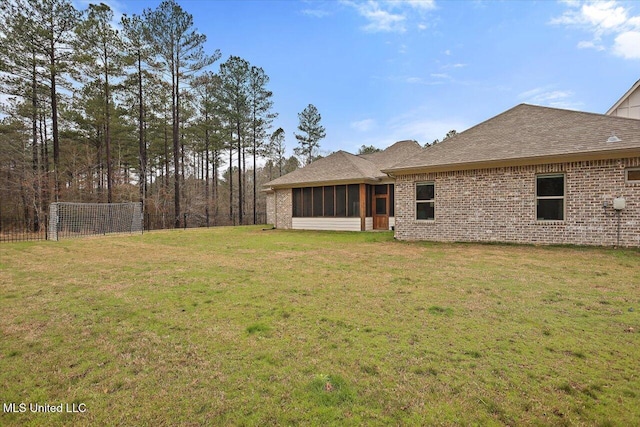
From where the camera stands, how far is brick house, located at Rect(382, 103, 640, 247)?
808 centimetres

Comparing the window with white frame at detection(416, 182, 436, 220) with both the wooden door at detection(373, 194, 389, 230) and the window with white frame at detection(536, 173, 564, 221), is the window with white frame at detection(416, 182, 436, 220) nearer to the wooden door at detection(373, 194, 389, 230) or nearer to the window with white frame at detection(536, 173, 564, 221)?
the window with white frame at detection(536, 173, 564, 221)

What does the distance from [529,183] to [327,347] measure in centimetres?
911

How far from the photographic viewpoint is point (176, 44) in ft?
64.3

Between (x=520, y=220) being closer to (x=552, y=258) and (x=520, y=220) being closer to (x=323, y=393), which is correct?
(x=552, y=258)

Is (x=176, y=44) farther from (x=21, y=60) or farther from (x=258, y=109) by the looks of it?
(x=21, y=60)

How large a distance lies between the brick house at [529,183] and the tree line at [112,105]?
16.7m

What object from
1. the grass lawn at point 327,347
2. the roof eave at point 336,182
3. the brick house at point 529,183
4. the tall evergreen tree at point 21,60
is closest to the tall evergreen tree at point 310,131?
the roof eave at point 336,182

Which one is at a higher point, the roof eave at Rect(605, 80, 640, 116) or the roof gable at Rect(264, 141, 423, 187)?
the roof eave at Rect(605, 80, 640, 116)

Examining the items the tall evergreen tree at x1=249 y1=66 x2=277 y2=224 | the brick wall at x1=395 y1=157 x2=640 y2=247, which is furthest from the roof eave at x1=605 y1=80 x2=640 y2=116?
the tall evergreen tree at x1=249 y1=66 x2=277 y2=224

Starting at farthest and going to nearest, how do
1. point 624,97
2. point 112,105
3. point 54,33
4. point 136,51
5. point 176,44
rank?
point 112,105 → point 176,44 → point 136,51 → point 54,33 → point 624,97

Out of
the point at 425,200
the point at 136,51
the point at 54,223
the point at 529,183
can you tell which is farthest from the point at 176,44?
the point at 529,183

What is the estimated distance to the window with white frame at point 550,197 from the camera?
879cm

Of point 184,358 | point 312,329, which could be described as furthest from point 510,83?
point 184,358

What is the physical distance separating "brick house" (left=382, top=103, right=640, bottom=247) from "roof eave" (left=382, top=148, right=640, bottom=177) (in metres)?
0.02
